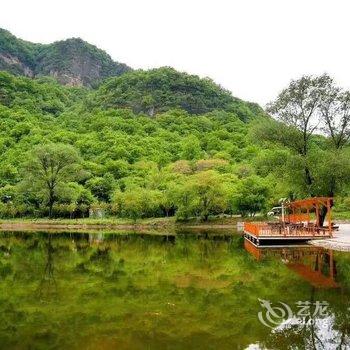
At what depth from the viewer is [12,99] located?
119 metres

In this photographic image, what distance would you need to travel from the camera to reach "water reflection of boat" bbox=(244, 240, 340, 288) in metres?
16.5

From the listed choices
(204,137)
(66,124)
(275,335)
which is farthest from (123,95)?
(275,335)

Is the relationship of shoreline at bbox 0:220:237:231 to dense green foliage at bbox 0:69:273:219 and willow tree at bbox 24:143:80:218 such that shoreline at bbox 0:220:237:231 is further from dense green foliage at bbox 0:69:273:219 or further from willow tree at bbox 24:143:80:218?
willow tree at bbox 24:143:80:218

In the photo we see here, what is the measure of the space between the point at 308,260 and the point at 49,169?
164 feet

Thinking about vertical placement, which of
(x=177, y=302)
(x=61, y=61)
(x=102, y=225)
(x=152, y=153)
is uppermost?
(x=61, y=61)

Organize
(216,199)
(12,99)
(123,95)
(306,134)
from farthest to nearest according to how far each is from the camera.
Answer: (123,95), (12,99), (216,199), (306,134)

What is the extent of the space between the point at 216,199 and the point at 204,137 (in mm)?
55266

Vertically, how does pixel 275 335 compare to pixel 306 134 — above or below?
below

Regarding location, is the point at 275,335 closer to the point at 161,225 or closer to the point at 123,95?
the point at 161,225

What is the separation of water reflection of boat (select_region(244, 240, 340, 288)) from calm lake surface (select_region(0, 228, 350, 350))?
0.05m

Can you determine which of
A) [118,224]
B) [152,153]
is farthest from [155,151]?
[118,224]

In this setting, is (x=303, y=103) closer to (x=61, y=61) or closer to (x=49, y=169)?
(x=49, y=169)

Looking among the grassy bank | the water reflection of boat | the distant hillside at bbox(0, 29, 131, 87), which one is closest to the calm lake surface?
the water reflection of boat

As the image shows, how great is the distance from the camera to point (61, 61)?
185m
